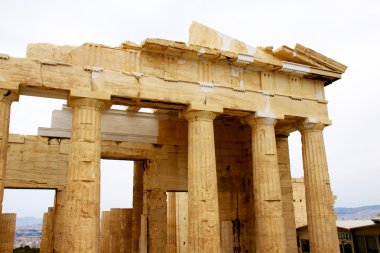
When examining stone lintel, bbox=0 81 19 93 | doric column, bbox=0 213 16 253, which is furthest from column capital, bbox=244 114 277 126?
doric column, bbox=0 213 16 253

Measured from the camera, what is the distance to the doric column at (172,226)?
66.6ft

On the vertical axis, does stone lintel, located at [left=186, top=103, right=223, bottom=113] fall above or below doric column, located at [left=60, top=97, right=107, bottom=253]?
above

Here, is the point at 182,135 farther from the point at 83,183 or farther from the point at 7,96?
the point at 7,96

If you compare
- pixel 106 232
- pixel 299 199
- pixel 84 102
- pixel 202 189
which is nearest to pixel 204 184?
pixel 202 189

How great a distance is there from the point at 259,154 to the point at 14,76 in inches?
316

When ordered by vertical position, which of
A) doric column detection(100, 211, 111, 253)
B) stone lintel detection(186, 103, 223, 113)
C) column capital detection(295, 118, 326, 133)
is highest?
stone lintel detection(186, 103, 223, 113)

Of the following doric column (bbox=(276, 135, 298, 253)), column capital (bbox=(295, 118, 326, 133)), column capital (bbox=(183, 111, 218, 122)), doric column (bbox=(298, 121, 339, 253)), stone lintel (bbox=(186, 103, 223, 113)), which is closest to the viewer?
stone lintel (bbox=(186, 103, 223, 113))

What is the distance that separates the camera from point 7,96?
10.1 m

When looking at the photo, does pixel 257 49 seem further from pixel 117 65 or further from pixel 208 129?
pixel 117 65

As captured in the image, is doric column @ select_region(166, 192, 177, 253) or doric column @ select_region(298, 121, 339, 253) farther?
doric column @ select_region(166, 192, 177, 253)

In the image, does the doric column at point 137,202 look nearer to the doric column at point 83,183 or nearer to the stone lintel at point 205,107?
the stone lintel at point 205,107

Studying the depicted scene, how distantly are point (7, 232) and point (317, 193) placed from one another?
1273 cm

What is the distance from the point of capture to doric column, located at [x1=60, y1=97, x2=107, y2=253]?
986cm

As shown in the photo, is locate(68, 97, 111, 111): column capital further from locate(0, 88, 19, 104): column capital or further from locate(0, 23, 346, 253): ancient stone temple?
locate(0, 88, 19, 104): column capital
